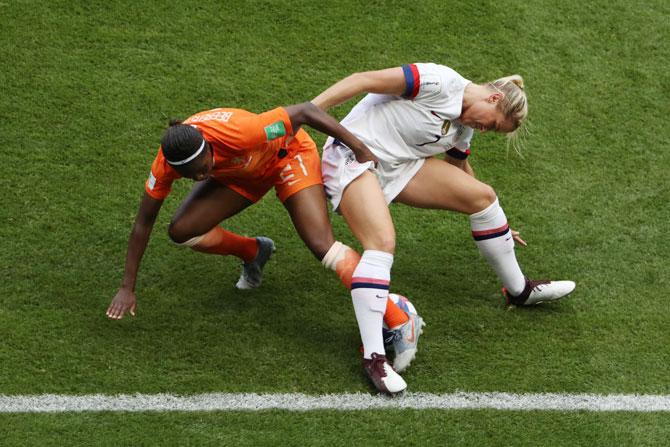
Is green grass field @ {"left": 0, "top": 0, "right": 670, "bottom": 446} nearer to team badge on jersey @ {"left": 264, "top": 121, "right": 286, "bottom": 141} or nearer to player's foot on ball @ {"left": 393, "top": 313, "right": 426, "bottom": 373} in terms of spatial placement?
player's foot on ball @ {"left": 393, "top": 313, "right": 426, "bottom": 373}

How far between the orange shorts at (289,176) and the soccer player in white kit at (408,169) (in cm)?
8

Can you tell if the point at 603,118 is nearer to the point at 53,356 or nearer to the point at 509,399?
the point at 509,399

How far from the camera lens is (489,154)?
7152 mm

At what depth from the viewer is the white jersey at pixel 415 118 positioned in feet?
18.1

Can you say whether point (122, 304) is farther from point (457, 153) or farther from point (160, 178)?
point (457, 153)

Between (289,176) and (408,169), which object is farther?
Result: (408,169)

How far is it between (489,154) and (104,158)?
2497 mm

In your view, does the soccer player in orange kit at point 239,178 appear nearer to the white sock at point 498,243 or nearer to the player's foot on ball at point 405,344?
the player's foot on ball at point 405,344

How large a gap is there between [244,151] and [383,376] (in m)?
1.29

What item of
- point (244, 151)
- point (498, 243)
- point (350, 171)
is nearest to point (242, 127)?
point (244, 151)

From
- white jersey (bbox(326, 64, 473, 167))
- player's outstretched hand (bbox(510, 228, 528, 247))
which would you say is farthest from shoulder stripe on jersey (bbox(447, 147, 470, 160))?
player's outstretched hand (bbox(510, 228, 528, 247))

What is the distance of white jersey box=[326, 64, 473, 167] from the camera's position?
553 centimetres

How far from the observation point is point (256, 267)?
6.07m

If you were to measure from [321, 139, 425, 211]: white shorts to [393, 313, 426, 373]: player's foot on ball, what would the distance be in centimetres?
68
